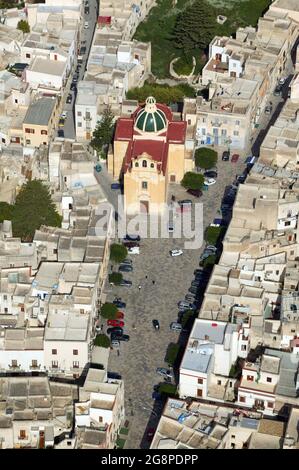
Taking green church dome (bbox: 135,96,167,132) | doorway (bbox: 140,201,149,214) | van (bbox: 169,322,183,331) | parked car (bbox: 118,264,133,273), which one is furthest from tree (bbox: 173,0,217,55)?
van (bbox: 169,322,183,331)

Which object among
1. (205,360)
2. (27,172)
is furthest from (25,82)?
(205,360)

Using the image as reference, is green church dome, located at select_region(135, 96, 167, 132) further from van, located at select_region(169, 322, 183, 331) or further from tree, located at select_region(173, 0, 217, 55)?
tree, located at select_region(173, 0, 217, 55)

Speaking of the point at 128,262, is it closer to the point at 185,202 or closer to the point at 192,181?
the point at 185,202

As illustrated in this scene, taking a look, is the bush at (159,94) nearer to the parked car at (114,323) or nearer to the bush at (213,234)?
the bush at (213,234)

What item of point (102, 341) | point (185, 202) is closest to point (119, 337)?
point (102, 341)

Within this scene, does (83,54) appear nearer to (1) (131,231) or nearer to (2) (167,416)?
(1) (131,231)

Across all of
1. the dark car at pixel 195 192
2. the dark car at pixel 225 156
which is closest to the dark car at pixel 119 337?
the dark car at pixel 195 192
